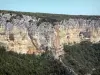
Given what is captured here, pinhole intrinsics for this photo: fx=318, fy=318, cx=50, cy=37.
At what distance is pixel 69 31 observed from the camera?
71438 mm

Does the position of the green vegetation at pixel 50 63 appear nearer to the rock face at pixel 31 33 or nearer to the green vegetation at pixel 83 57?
the green vegetation at pixel 83 57

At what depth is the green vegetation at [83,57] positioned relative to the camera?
209 feet

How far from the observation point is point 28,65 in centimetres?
5022

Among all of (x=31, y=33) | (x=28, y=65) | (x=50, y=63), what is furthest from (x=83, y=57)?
(x=28, y=65)

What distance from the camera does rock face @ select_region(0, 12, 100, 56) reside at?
2003 inches

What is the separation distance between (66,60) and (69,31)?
31.6ft

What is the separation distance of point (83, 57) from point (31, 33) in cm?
2059

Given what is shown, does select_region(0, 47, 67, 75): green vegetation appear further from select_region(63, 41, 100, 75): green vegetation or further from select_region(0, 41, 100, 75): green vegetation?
select_region(63, 41, 100, 75): green vegetation

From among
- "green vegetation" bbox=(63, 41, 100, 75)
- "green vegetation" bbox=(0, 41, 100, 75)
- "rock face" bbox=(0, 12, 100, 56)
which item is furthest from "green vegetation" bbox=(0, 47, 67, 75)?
"green vegetation" bbox=(63, 41, 100, 75)

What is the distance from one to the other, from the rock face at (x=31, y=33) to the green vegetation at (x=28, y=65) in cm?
148

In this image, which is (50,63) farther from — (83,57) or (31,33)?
(83,57)

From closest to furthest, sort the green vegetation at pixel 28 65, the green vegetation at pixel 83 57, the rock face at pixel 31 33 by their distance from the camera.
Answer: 1. the green vegetation at pixel 28 65
2. the rock face at pixel 31 33
3. the green vegetation at pixel 83 57

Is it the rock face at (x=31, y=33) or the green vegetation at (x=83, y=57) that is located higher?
the rock face at (x=31, y=33)

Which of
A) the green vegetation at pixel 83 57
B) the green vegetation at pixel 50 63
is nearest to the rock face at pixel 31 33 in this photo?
the green vegetation at pixel 50 63
